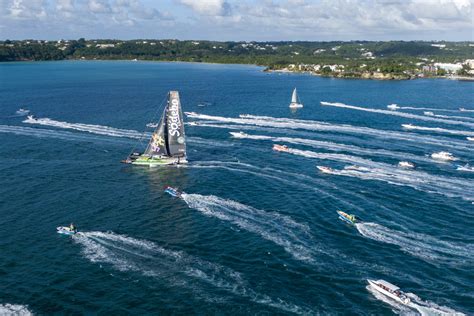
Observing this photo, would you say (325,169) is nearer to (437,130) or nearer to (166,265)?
(166,265)

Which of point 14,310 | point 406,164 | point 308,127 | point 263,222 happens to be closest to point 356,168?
point 406,164

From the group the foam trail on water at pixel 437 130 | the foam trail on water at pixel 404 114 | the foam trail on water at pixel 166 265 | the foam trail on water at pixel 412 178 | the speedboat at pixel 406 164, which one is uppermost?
the foam trail on water at pixel 404 114

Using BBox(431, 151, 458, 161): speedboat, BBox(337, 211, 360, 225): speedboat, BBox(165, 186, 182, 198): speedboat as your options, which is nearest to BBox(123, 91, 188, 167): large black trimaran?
BBox(165, 186, 182, 198): speedboat

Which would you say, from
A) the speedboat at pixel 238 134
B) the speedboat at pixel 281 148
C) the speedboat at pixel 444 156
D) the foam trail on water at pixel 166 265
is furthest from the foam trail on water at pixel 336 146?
the foam trail on water at pixel 166 265

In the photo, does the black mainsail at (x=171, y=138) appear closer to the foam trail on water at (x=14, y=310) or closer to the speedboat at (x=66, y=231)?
the speedboat at (x=66, y=231)

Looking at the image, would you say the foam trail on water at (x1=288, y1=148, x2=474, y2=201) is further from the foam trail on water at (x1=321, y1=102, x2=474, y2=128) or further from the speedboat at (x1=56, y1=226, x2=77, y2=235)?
the foam trail on water at (x1=321, y1=102, x2=474, y2=128)

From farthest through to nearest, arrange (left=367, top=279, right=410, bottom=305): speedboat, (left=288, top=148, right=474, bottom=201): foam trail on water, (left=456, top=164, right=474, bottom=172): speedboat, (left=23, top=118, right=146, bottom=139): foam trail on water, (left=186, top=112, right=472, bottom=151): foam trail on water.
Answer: (left=23, top=118, right=146, bottom=139): foam trail on water < (left=186, top=112, right=472, bottom=151): foam trail on water < (left=456, top=164, right=474, bottom=172): speedboat < (left=288, top=148, right=474, bottom=201): foam trail on water < (left=367, top=279, right=410, bottom=305): speedboat
